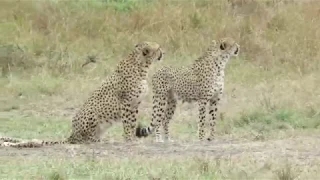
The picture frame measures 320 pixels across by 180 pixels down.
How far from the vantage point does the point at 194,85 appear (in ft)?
31.3

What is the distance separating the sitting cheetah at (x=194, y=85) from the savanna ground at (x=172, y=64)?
0.26 metres

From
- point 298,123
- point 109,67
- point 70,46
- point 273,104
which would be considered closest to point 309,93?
point 273,104

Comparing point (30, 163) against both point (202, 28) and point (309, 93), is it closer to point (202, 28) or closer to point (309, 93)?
point (309, 93)

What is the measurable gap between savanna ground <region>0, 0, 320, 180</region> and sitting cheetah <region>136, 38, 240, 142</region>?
26 cm

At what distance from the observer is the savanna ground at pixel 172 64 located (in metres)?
6.82

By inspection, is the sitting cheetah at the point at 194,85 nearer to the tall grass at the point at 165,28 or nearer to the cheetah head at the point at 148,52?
the cheetah head at the point at 148,52

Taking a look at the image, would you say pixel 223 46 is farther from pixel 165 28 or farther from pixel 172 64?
pixel 165 28

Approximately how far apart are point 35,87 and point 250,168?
567 cm

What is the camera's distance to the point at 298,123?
9.44 meters

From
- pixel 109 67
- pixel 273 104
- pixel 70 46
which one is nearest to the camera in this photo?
pixel 273 104

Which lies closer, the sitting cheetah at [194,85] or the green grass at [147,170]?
the green grass at [147,170]

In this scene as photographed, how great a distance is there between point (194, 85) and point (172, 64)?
3447 millimetres

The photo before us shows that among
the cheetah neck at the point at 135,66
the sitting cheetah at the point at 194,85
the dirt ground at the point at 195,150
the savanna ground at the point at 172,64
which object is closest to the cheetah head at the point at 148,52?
the cheetah neck at the point at 135,66

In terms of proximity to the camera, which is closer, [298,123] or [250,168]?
[250,168]
